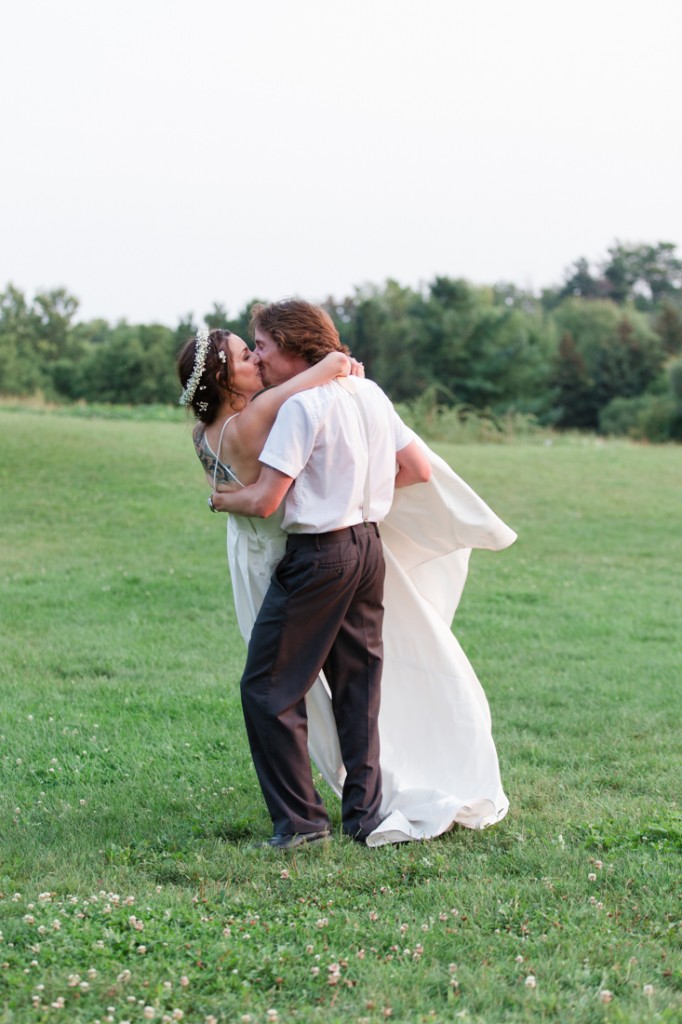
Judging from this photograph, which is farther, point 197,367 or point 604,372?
point 604,372

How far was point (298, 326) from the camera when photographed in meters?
4.78

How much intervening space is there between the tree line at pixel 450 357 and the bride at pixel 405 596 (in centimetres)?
3491

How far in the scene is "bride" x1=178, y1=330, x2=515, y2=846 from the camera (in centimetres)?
481

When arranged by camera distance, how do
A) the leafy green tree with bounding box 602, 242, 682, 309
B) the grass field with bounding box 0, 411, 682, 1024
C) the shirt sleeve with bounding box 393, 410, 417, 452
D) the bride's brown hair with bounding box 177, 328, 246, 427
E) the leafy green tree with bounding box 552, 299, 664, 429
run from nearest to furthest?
the grass field with bounding box 0, 411, 682, 1024 < the bride's brown hair with bounding box 177, 328, 246, 427 < the shirt sleeve with bounding box 393, 410, 417, 452 < the leafy green tree with bounding box 552, 299, 664, 429 < the leafy green tree with bounding box 602, 242, 682, 309

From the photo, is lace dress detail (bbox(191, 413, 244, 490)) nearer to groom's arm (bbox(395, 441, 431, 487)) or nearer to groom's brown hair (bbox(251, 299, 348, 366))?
groom's brown hair (bbox(251, 299, 348, 366))

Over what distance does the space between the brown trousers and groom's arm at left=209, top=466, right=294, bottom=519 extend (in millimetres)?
259

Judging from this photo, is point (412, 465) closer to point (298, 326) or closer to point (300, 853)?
point (298, 326)

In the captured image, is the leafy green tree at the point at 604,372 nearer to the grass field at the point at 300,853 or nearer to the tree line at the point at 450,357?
the tree line at the point at 450,357

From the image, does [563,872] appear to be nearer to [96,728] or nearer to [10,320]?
[96,728]

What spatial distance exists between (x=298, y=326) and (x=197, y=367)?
1.56 ft

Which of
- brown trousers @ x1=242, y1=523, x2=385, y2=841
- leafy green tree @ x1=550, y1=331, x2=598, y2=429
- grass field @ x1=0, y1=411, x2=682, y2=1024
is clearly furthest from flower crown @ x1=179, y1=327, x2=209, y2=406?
leafy green tree @ x1=550, y1=331, x2=598, y2=429

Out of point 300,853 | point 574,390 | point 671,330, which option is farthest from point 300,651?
point 671,330

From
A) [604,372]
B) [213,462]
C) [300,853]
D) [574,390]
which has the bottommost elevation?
[300,853]

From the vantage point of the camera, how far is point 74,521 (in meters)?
15.4
